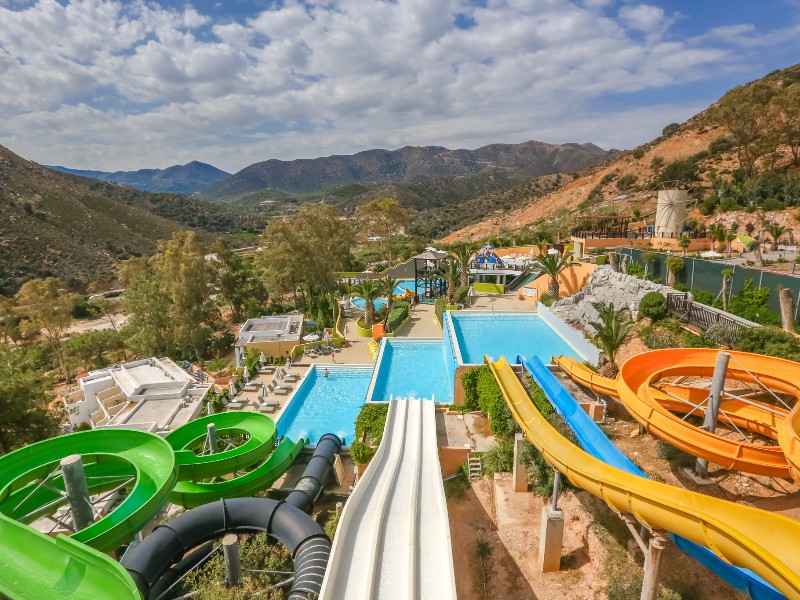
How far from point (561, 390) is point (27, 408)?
65.4ft

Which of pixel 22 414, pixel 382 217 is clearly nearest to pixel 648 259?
pixel 22 414

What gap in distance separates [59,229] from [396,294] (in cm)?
6286

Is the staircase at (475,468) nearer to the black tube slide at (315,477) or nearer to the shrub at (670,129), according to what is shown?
the black tube slide at (315,477)

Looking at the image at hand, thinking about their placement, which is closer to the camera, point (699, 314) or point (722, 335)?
point (722, 335)

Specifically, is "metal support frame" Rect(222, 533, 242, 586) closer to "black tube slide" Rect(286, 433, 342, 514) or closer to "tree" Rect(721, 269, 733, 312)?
"black tube slide" Rect(286, 433, 342, 514)

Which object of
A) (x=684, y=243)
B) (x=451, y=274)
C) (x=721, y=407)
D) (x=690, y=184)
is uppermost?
(x=690, y=184)

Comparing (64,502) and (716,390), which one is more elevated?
(716,390)

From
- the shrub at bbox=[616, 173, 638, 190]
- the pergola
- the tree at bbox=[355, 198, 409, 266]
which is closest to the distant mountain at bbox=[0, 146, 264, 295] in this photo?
the tree at bbox=[355, 198, 409, 266]

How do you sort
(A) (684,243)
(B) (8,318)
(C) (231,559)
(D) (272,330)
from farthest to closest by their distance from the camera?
(B) (8,318) → (D) (272,330) → (A) (684,243) → (C) (231,559)

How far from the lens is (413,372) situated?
19719mm

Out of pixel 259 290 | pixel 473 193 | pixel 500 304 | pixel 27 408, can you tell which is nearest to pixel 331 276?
pixel 259 290

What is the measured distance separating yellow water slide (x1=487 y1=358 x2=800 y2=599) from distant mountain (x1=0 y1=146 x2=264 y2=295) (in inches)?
2636

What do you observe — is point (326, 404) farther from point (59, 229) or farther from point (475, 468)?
point (59, 229)

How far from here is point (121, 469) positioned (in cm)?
954
